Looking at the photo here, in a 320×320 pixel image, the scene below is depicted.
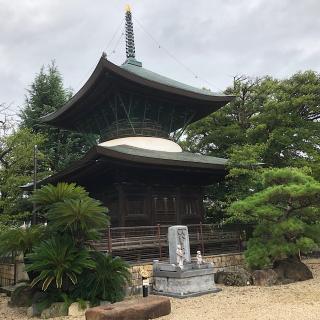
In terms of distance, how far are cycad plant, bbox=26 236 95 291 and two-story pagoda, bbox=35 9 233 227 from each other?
4.98 metres

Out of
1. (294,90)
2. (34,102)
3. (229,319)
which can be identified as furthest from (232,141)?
(229,319)

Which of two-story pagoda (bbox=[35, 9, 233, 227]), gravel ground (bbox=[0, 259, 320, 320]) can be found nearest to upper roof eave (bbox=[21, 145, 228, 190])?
two-story pagoda (bbox=[35, 9, 233, 227])

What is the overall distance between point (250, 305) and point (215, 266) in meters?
6.06

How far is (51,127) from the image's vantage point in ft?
101

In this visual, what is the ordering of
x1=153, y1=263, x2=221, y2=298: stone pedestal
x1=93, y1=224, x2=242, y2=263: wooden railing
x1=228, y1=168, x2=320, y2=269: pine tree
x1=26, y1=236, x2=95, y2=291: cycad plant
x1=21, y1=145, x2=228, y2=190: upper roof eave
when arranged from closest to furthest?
x1=26, y1=236, x2=95, y2=291: cycad plant
x1=153, y1=263, x2=221, y2=298: stone pedestal
x1=228, y1=168, x2=320, y2=269: pine tree
x1=93, y1=224, x2=242, y2=263: wooden railing
x1=21, y1=145, x2=228, y2=190: upper roof eave

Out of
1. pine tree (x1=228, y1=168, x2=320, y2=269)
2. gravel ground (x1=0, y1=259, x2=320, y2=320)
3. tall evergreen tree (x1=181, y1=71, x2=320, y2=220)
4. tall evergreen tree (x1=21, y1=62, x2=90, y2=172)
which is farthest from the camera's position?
tall evergreen tree (x1=21, y1=62, x2=90, y2=172)

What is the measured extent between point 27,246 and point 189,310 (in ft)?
17.3

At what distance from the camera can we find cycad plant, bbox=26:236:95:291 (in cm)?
1067

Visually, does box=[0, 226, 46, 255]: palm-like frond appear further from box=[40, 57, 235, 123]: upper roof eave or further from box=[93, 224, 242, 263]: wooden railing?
box=[40, 57, 235, 123]: upper roof eave

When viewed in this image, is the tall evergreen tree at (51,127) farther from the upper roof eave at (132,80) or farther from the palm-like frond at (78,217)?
the palm-like frond at (78,217)

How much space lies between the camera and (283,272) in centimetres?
1503

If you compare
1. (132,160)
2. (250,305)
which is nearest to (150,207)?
(132,160)

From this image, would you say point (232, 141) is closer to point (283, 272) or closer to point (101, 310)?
point (283, 272)

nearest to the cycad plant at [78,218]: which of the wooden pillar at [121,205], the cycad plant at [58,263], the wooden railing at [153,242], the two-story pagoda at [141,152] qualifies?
the cycad plant at [58,263]
